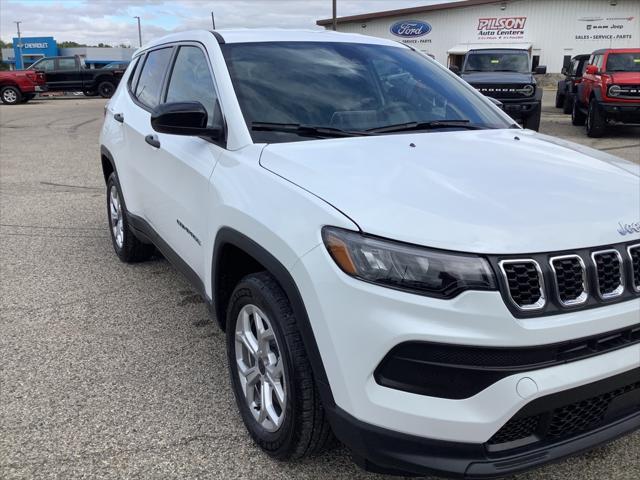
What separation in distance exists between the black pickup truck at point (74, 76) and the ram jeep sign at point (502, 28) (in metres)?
27.0

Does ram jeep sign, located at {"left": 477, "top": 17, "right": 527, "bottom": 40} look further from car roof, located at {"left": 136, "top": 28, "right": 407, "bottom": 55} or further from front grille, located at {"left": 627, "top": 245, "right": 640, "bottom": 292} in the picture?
front grille, located at {"left": 627, "top": 245, "right": 640, "bottom": 292}

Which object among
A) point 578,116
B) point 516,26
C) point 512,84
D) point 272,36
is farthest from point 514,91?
point 516,26

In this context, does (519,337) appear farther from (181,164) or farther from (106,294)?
(106,294)

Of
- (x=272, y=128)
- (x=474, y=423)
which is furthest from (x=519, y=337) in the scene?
(x=272, y=128)

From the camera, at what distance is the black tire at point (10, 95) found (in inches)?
935

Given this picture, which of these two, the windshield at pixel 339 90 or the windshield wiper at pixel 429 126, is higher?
the windshield at pixel 339 90

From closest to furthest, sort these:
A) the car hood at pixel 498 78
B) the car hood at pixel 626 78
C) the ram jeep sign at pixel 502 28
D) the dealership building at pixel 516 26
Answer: the car hood at pixel 626 78, the car hood at pixel 498 78, the dealership building at pixel 516 26, the ram jeep sign at pixel 502 28

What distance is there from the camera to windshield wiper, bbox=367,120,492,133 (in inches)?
116

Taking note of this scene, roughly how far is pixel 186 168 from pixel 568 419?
212 cm

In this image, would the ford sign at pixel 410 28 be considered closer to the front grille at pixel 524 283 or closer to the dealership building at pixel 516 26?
the dealership building at pixel 516 26

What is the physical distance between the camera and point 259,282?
7.67 feet

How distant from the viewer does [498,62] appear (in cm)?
1388

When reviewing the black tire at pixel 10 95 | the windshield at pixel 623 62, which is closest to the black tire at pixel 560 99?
the windshield at pixel 623 62

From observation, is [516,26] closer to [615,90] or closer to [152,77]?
[615,90]
